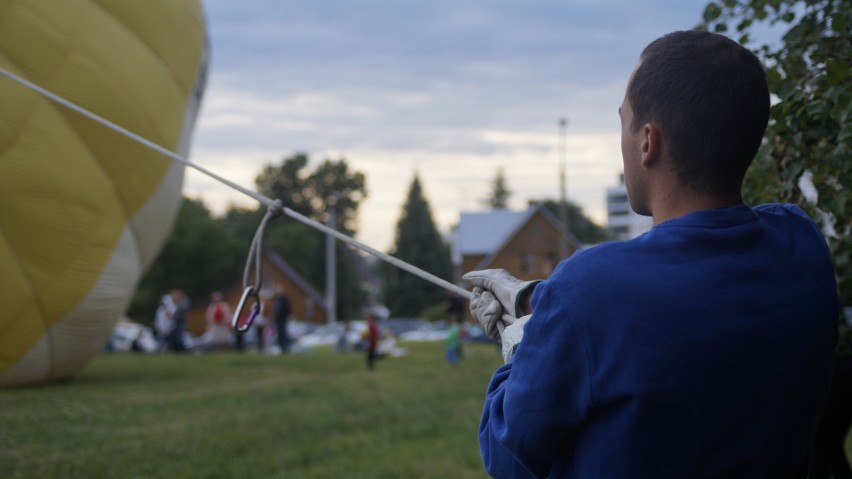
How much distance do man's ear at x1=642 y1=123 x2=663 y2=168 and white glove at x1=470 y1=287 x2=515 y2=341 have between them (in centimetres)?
57

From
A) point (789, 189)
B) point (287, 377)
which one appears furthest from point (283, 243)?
point (789, 189)

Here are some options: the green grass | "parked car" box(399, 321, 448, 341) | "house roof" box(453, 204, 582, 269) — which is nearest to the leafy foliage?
"house roof" box(453, 204, 582, 269)

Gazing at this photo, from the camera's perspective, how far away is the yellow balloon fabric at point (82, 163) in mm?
5918

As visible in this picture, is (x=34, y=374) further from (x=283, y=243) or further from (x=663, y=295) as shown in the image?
(x=283, y=243)

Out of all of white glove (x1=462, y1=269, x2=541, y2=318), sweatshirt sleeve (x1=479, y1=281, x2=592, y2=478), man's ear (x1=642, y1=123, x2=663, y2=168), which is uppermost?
man's ear (x1=642, y1=123, x2=663, y2=168)

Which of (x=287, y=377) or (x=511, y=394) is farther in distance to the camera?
(x=287, y=377)

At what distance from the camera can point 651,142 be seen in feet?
5.69

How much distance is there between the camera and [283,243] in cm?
7800

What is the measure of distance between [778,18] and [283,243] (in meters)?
75.1

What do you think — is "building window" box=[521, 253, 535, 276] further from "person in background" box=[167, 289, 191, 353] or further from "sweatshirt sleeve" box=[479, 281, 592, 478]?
"sweatshirt sleeve" box=[479, 281, 592, 478]

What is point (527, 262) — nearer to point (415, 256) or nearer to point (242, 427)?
point (415, 256)

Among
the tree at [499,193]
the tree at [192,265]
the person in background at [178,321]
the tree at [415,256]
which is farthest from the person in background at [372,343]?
the tree at [499,193]

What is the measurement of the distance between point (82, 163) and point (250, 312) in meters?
5.32

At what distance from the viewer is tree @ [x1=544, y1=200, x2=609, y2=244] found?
9325 cm
